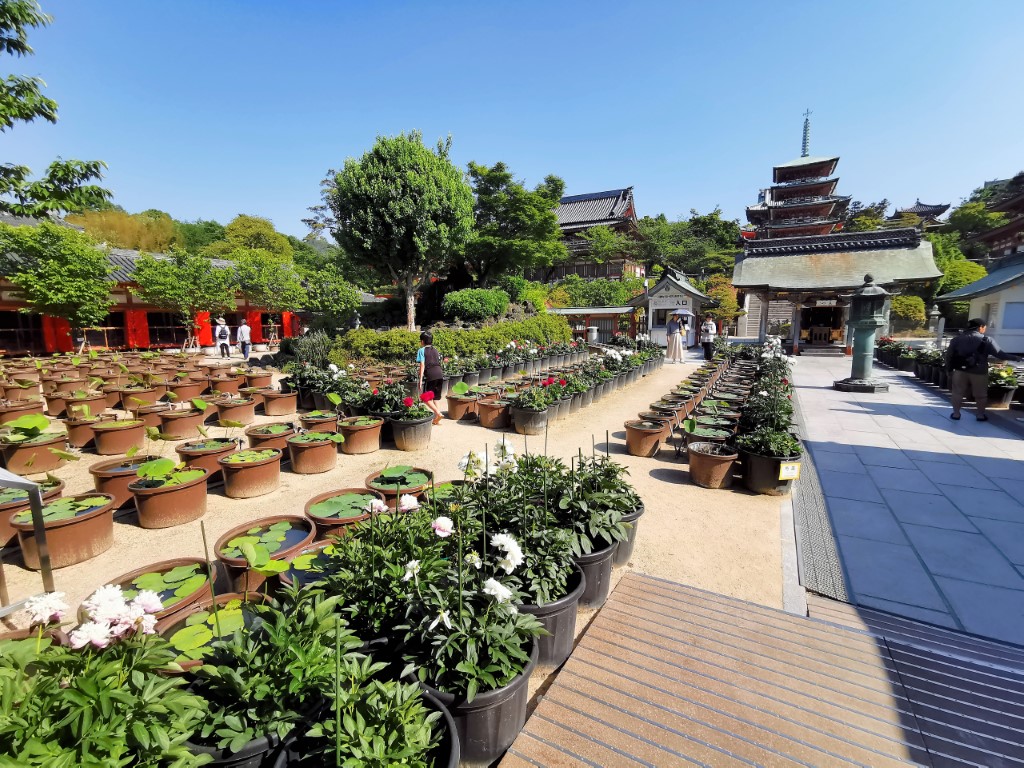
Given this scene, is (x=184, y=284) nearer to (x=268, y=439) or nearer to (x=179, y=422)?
(x=179, y=422)

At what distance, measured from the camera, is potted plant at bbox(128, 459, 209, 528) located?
13.6 feet

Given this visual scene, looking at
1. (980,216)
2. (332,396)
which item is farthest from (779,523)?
(980,216)

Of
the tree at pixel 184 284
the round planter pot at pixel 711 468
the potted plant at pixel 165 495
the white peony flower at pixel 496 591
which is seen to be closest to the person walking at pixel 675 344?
the round planter pot at pixel 711 468

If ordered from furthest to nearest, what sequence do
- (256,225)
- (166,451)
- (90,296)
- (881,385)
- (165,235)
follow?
(256,225)
(165,235)
(90,296)
(881,385)
(166,451)

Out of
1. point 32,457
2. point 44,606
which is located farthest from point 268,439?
point 44,606

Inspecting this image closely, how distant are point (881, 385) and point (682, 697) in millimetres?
11827

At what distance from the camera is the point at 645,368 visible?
14203mm

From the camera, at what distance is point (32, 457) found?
513 centimetres

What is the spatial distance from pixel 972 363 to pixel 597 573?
871cm

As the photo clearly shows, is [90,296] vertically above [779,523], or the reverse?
[90,296]

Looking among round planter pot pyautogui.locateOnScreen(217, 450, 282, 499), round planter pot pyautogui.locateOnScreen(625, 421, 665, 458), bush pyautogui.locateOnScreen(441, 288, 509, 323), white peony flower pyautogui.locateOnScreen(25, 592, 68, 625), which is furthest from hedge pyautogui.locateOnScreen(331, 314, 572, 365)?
white peony flower pyautogui.locateOnScreen(25, 592, 68, 625)

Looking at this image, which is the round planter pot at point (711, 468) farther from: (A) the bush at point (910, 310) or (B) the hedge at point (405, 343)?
(A) the bush at point (910, 310)

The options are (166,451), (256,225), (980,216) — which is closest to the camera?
(166,451)

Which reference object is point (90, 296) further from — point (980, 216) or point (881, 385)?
point (980, 216)
